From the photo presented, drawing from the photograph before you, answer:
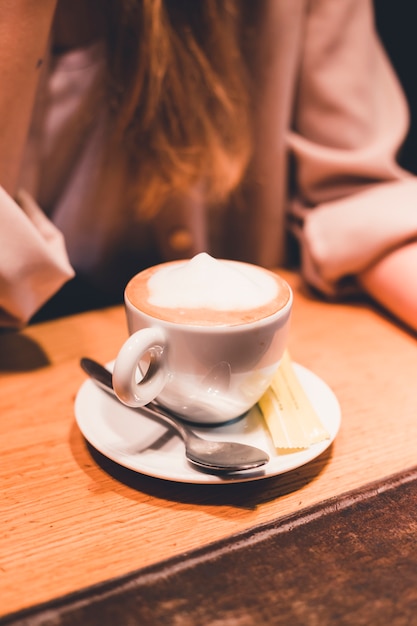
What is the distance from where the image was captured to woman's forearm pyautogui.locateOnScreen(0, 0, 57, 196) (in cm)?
57

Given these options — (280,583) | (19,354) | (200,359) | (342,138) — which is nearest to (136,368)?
(200,359)

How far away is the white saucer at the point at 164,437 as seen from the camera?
430mm

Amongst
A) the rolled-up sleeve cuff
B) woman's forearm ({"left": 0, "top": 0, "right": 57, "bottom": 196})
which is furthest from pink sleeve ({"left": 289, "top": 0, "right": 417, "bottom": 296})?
woman's forearm ({"left": 0, "top": 0, "right": 57, "bottom": 196})

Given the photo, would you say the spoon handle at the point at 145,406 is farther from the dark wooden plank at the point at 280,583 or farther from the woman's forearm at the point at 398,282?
the woman's forearm at the point at 398,282

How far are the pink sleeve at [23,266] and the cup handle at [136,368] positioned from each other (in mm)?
221

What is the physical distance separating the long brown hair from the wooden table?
13.8 inches

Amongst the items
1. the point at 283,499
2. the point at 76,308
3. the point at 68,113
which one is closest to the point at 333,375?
the point at 283,499

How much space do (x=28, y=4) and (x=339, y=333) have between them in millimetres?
520

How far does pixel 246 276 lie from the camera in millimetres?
489

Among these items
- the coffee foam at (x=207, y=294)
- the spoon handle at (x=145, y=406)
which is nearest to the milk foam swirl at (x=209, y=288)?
the coffee foam at (x=207, y=294)

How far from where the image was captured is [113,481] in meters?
0.46

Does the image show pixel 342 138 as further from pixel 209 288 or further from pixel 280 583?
pixel 280 583

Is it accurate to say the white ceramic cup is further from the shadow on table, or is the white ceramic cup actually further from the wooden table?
the shadow on table

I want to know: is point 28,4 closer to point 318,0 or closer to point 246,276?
point 246,276
